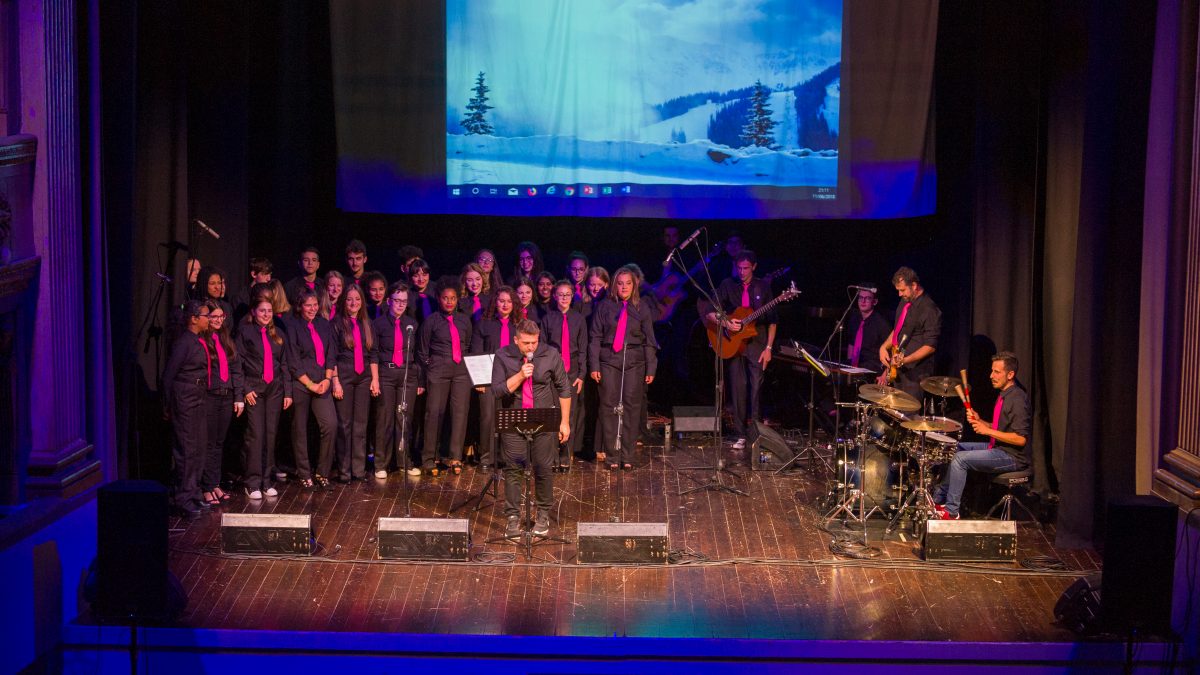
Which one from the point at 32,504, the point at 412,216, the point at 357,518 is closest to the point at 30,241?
the point at 32,504

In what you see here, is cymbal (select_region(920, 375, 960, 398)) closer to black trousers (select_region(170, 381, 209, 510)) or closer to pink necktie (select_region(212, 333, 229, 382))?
pink necktie (select_region(212, 333, 229, 382))

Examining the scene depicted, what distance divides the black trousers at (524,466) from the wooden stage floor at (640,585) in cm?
26

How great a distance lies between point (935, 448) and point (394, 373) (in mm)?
4638

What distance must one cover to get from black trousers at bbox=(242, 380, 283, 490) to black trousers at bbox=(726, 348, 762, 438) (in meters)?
4.39

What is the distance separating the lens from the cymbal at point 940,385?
883 centimetres

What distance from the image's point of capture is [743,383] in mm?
11188

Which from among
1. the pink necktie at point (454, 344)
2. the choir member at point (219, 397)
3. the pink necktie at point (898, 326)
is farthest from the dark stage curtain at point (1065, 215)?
the choir member at point (219, 397)

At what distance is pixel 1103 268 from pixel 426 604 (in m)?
5.29

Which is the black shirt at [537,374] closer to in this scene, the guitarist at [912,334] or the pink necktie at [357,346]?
the pink necktie at [357,346]

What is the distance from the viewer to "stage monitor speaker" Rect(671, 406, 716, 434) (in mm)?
11102

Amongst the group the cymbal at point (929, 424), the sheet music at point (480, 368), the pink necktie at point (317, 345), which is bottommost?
the cymbal at point (929, 424)

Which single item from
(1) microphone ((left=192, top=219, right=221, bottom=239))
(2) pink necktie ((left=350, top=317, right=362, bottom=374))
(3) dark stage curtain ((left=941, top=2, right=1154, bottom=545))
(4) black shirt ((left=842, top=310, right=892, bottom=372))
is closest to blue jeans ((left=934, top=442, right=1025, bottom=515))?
(3) dark stage curtain ((left=941, top=2, right=1154, bottom=545))

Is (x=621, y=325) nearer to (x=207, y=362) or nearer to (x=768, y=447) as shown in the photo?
(x=768, y=447)

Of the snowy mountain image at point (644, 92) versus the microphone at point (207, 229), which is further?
the snowy mountain image at point (644, 92)
